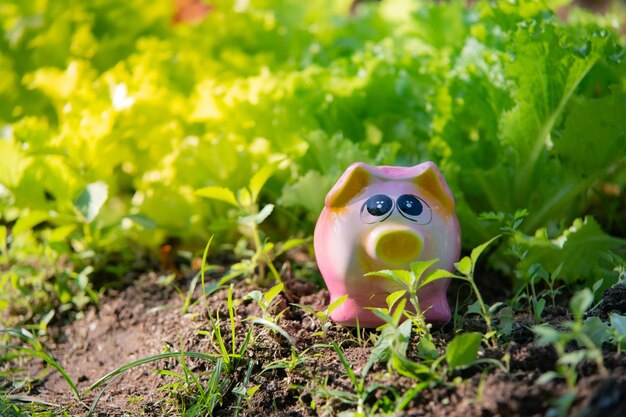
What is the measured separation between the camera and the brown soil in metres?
1.22

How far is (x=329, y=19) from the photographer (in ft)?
10.8

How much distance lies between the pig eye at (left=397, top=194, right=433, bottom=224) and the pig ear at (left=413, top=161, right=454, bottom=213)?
38 mm

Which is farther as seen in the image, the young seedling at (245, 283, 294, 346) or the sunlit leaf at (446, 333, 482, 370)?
the young seedling at (245, 283, 294, 346)

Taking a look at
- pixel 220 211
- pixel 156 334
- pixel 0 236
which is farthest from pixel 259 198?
pixel 0 236

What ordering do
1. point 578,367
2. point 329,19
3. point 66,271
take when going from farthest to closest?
point 329,19
point 66,271
point 578,367

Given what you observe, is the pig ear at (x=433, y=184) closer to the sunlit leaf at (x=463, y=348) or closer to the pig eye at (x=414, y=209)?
the pig eye at (x=414, y=209)

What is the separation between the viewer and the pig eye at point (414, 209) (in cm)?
153

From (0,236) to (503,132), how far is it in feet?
4.91

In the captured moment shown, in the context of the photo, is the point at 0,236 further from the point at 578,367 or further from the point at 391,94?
the point at 578,367

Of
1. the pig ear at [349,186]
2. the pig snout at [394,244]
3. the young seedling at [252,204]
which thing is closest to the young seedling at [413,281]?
the pig snout at [394,244]

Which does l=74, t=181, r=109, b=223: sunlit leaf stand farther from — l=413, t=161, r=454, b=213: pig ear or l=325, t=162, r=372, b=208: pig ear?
l=413, t=161, r=454, b=213: pig ear

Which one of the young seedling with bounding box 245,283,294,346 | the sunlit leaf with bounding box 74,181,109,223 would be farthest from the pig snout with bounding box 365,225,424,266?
the sunlit leaf with bounding box 74,181,109,223

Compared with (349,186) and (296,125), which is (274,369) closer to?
(349,186)

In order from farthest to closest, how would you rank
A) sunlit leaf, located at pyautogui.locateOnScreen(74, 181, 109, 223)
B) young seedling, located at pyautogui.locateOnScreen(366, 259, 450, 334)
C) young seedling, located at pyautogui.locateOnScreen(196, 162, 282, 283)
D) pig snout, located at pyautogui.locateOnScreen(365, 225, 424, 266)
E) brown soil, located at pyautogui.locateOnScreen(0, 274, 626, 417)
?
sunlit leaf, located at pyautogui.locateOnScreen(74, 181, 109, 223), young seedling, located at pyautogui.locateOnScreen(196, 162, 282, 283), pig snout, located at pyautogui.locateOnScreen(365, 225, 424, 266), young seedling, located at pyautogui.locateOnScreen(366, 259, 450, 334), brown soil, located at pyautogui.locateOnScreen(0, 274, 626, 417)
